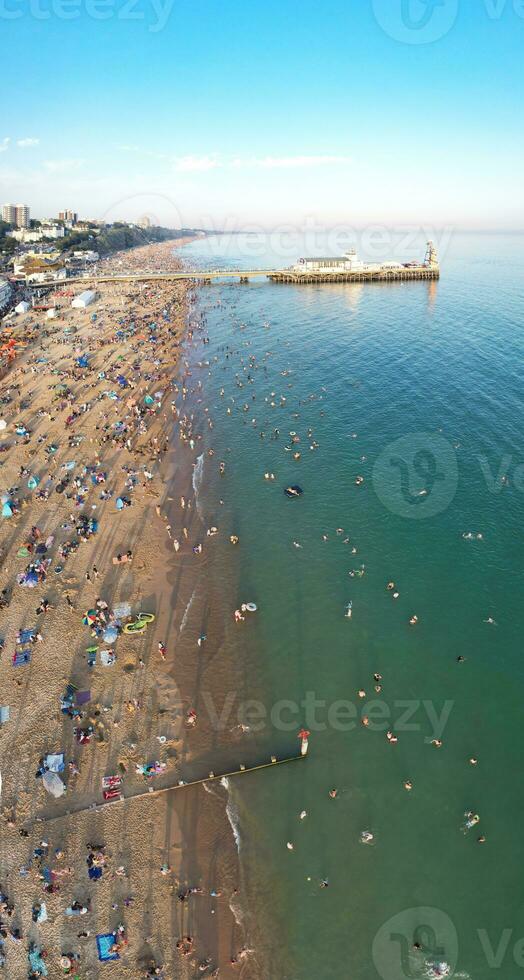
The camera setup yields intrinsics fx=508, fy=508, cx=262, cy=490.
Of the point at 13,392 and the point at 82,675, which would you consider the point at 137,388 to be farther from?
the point at 82,675

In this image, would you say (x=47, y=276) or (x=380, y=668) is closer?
(x=380, y=668)

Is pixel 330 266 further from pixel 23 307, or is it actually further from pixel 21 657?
pixel 21 657

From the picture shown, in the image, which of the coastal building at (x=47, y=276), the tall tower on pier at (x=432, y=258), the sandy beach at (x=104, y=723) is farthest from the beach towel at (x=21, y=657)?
the tall tower on pier at (x=432, y=258)

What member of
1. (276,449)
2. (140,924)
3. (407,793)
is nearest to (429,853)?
(407,793)

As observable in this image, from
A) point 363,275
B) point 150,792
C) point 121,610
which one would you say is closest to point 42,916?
point 150,792

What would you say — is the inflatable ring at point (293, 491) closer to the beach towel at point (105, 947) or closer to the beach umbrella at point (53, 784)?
the beach umbrella at point (53, 784)
